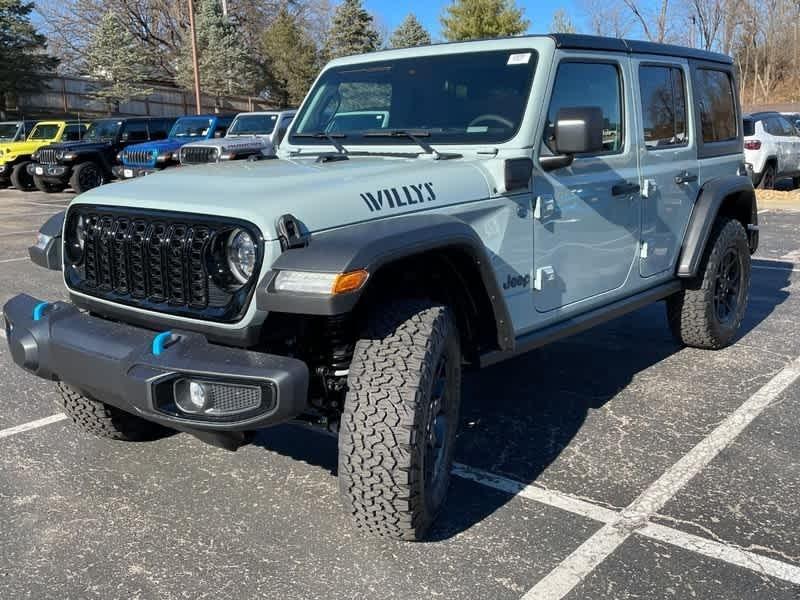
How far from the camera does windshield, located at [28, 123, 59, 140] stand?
2012 cm

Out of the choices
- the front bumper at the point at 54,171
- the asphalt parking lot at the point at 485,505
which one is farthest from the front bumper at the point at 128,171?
the asphalt parking lot at the point at 485,505

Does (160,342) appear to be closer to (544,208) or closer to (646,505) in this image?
(544,208)

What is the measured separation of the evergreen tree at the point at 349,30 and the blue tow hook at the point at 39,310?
158 ft

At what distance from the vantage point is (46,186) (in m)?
18.9

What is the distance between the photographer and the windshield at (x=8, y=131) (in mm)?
20469

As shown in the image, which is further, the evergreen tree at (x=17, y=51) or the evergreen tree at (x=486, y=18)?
the evergreen tree at (x=486, y=18)

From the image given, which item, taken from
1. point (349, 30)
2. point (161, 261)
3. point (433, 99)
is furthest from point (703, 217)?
point (349, 30)

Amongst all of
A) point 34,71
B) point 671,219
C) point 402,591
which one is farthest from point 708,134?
point 34,71

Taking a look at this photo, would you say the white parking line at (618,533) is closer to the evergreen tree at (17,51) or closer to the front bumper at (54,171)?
the front bumper at (54,171)

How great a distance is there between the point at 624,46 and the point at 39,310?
326 centimetres

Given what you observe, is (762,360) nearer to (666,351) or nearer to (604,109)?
(666,351)

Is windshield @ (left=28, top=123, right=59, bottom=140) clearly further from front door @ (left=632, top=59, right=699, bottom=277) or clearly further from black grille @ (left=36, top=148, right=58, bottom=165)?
front door @ (left=632, top=59, right=699, bottom=277)

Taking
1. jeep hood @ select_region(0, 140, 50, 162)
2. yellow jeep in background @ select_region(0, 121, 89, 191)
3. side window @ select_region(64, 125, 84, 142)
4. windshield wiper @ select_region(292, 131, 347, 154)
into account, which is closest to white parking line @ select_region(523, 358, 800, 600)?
windshield wiper @ select_region(292, 131, 347, 154)

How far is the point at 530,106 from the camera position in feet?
12.1
